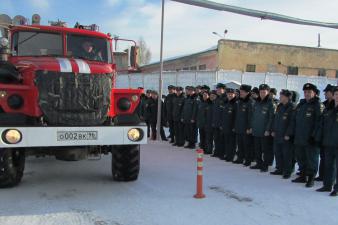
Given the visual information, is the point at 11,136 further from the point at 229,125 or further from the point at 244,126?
the point at 229,125

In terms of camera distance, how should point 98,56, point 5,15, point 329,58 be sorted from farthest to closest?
point 329,58, point 5,15, point 98,56

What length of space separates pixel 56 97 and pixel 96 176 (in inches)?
95.6

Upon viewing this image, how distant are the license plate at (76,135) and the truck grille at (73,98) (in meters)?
0.19

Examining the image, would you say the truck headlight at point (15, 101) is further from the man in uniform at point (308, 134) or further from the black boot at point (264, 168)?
the black boot at point (264, 168)

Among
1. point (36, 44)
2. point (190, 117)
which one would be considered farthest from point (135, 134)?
point (190, 117)

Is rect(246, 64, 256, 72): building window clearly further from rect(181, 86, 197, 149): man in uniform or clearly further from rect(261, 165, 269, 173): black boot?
rect(261, 165, 269, 173): black boot

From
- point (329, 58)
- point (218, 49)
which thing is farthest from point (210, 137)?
point (329, 58)

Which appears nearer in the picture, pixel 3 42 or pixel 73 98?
pixel 73 98

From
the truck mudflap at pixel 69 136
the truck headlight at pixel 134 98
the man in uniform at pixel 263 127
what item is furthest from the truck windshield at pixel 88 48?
the man in uniform at pixel 263 127

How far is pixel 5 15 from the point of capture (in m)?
9.27

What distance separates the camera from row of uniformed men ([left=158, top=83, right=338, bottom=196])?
778 centimetres

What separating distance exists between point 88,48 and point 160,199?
3.14 metres

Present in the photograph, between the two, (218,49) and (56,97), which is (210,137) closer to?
(56,97)

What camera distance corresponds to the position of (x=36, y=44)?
800 centimetres
